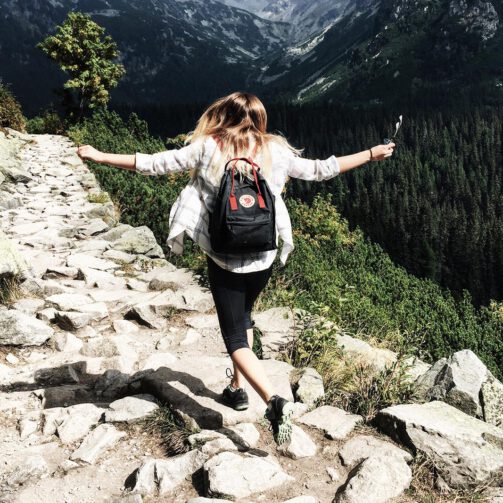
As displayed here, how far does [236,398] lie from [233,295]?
1078mm

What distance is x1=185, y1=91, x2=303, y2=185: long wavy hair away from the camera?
3346 millimetres

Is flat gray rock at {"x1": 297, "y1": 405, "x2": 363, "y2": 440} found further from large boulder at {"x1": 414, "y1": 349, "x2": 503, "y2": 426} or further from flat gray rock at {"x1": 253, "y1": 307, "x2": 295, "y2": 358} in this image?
flat gray rock at {"x1": 253, "y1": 307, "x2": 295, "y2": 358}

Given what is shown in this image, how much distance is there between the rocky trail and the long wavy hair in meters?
2.05

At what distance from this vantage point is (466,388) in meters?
4.70

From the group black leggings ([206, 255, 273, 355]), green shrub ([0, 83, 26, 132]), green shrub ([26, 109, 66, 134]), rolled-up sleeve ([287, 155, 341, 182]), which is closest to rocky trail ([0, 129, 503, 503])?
black leggings ([206, 255, 273, 355])

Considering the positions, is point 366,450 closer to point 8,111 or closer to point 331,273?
point 331,273

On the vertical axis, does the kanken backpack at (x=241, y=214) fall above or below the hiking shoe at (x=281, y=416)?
above

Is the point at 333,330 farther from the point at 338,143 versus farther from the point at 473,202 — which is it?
the point at 338,143

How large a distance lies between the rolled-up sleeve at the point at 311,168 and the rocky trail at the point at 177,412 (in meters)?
1.99

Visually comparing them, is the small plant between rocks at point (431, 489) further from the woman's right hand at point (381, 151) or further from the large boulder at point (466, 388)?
the woman's right hand at point (381, 151)

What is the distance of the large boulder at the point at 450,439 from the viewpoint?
3293mm

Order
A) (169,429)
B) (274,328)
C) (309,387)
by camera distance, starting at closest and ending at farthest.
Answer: (169,429), (309,387), (274,328)

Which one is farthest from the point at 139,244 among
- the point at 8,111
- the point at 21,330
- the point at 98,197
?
the point at 8,111

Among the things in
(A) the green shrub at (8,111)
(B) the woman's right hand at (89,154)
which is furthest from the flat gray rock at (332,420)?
(A) the green shrub at (8,111)
